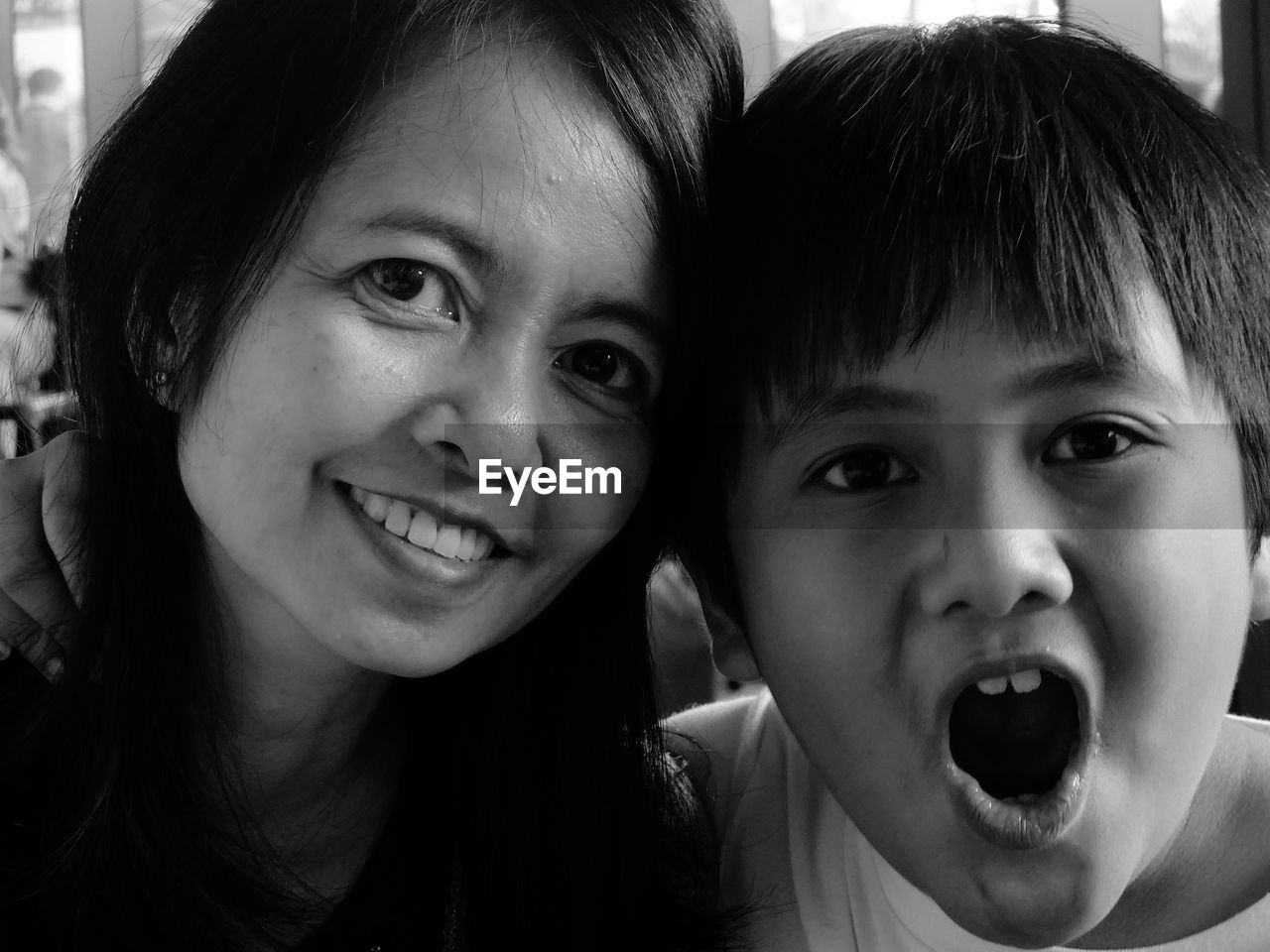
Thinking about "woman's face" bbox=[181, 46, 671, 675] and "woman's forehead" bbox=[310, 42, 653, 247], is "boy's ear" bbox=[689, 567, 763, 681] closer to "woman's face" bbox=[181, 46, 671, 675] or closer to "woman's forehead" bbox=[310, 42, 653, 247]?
"woman's face" bbox=[181, 46, 671, 675]

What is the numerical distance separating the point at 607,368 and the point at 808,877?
40cm

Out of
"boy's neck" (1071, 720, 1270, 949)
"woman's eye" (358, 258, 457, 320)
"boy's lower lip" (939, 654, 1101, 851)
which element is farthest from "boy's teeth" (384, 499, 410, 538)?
"boy's neck" (1071, 720, 1270, 949)

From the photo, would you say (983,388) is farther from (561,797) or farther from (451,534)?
(561,797)

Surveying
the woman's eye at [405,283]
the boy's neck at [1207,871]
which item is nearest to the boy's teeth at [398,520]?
the woman's eye at [405,283]

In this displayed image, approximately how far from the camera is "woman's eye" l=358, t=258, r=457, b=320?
0.76m

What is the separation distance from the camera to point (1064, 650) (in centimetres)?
70

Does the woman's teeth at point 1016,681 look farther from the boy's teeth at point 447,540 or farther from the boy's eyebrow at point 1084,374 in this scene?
the boy's teeth at point 447,540

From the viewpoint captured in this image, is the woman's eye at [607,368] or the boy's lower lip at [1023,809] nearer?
the boy's lower lip at [1023,809]

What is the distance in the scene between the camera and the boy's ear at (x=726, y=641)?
0.90m

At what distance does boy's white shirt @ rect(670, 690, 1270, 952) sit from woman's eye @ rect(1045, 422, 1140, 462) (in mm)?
318

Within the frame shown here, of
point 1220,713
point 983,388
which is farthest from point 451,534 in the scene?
point 1220,713

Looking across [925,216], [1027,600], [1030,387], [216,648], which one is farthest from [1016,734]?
[216,648]

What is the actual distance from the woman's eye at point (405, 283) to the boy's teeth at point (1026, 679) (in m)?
0.41

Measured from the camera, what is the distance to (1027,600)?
70 centimetres
